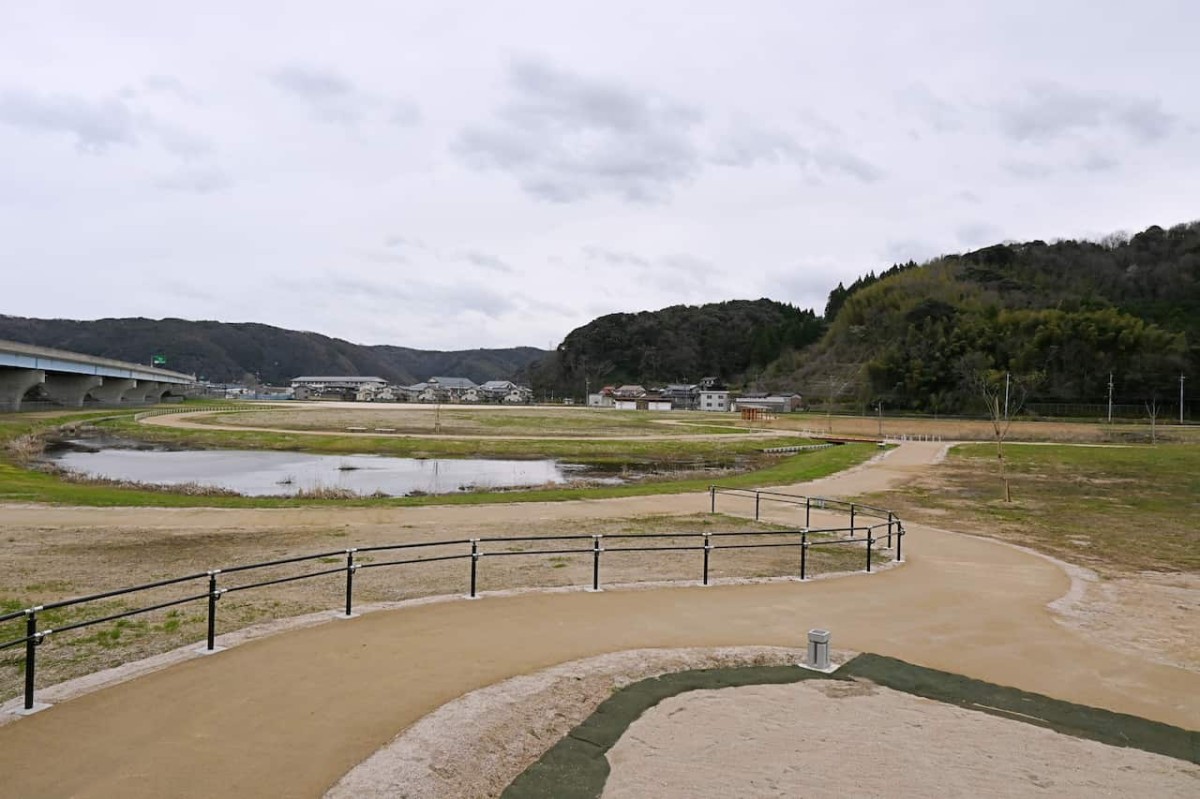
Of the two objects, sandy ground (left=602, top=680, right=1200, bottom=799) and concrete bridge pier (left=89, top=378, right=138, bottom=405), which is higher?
concrete bridge pier (left=89, top=378, right=138, bottom=405)

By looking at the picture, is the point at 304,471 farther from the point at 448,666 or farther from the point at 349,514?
the point at 448,666

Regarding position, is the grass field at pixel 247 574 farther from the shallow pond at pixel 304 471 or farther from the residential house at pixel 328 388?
the residential house at pixel 328 388

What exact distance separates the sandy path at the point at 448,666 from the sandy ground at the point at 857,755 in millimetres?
1413

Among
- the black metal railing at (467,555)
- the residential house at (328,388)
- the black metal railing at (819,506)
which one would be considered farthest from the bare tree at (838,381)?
the residential house at (328,388)

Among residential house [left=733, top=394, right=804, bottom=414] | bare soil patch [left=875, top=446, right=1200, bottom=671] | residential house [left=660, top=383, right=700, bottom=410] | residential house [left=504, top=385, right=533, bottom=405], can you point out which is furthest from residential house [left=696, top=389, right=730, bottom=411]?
bare soil patch [left=875, top=446, right=1200, bottom=671]

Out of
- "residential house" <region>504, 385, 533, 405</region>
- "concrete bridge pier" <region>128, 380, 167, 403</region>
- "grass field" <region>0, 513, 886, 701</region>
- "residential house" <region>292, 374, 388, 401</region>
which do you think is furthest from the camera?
"residential house" <region>292, 374, 388, 401</region>

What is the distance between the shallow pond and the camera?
93.9 ft

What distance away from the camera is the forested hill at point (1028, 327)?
85.9m

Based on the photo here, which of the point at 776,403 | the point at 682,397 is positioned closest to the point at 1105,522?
the point at 776,403

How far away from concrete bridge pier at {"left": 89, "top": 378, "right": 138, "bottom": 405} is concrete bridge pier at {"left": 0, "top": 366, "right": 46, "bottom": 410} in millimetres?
26609

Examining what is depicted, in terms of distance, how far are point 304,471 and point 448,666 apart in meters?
28.7

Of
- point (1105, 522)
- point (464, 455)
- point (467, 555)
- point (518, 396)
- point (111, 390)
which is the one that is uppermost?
point (518, 396)

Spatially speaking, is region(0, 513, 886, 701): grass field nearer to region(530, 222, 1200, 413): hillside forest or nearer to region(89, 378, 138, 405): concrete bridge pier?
region(530, 222, 1200, 413): hillside forest

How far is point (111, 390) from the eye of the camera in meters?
92.4
